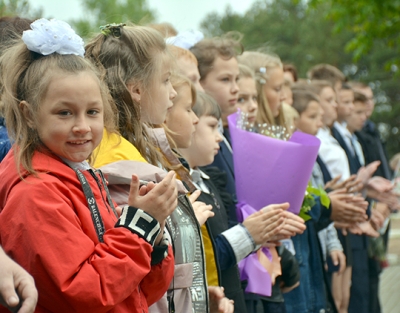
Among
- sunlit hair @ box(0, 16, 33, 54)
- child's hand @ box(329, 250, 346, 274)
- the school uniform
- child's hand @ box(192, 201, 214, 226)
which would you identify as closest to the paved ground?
the school uniform

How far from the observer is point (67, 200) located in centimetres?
245

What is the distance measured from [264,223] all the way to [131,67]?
4.21 feet

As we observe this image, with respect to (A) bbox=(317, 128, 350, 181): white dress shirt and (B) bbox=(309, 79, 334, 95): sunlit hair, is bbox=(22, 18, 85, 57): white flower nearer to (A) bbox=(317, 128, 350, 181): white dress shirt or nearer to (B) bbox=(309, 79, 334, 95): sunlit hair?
(A) bbox=(317, 128, 350, 181): white dress shirt

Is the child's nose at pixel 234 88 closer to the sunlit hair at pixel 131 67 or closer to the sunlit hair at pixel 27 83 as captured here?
the sunlit hair at pixel 131 67

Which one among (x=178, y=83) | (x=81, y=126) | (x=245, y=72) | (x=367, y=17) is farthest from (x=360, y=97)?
(x=81, y=126)

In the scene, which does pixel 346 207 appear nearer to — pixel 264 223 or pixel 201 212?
pixel 264 223

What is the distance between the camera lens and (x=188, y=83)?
3977mm

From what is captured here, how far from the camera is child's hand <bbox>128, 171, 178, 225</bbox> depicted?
2619mm

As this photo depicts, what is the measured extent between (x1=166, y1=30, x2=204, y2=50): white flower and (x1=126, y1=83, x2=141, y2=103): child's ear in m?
1.56

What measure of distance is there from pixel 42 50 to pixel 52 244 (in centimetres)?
Result: 74

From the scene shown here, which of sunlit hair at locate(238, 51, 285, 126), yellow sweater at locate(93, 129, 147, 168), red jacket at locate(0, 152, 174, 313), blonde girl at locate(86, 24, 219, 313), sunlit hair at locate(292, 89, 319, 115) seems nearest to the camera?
red jacket at locate(0, 152, 174, 313)

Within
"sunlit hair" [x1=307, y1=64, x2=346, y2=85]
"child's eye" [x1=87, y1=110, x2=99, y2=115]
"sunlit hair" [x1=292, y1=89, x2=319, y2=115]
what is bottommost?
"sunlit hair" [x1=307, y1=64, x2=346, y2=85]

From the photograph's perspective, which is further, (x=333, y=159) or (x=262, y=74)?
(x=333, y=159)

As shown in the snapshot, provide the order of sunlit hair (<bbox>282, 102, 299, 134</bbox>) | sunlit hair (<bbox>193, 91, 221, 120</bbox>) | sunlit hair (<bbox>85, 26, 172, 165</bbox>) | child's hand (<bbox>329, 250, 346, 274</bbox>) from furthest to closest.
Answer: child's hand (<bbox>329, 250, 346, 274</bbox>) → sunlit hair (<bbox>282, 102, 299, 134</bbox>) → sunlit hair (<bbox>193, 91, 221, 120</bbox>) → sunlit hair (<bbox>85, 26, 172, 165</bbox>)
